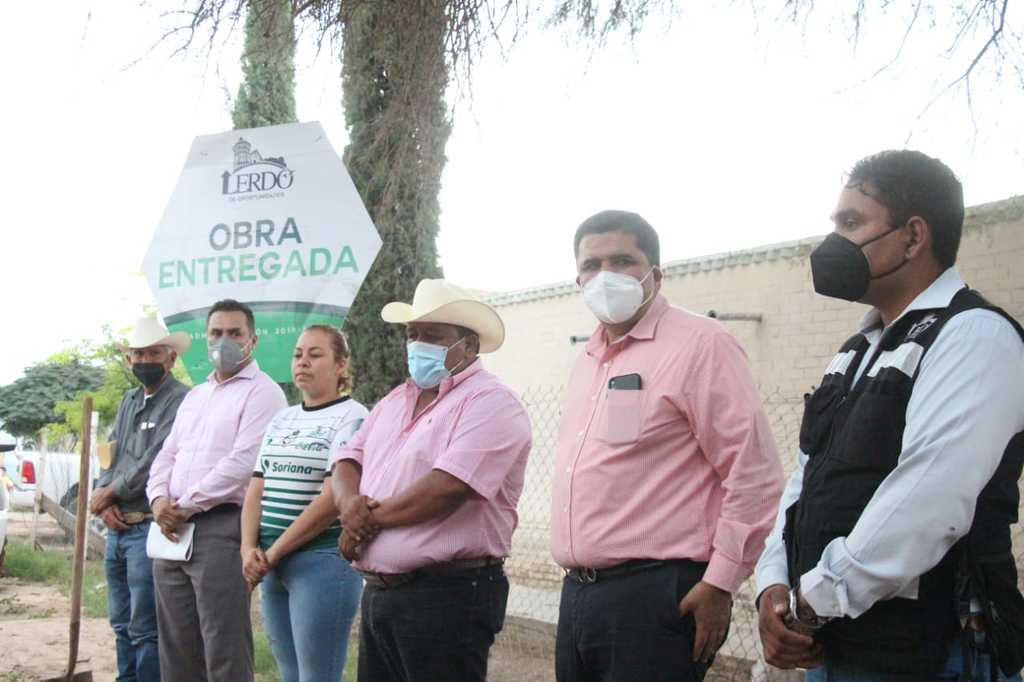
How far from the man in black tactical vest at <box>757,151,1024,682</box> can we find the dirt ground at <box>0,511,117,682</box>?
560 centimetres

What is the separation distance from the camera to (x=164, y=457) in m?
5.30

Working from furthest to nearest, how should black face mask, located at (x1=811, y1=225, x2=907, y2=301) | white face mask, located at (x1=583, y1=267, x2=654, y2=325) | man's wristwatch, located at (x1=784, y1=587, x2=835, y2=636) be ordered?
white face mask, located at (x1=583, y1=267, x2=654, y2=325)
black face mask, located at (x1=811, y1=225, x2=907, y2=301)
man's wristwatch, located at (x1=784, y1=587, x2=835, y2=636)

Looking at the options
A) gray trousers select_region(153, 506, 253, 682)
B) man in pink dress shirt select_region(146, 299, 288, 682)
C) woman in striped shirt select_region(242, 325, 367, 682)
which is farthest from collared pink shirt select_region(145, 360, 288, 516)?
woman in striped shirt select_region(242, 325, 367, 682)

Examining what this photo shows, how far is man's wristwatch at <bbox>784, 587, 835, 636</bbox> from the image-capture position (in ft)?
7.48

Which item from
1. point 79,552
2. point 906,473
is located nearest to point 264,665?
point 79,552

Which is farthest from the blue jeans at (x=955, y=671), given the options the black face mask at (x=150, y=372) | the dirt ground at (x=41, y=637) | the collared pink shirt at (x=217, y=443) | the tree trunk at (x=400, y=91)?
the dirt ground at (x=41, y=637)

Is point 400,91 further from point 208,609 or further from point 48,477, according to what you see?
point 48,477

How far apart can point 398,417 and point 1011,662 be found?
2270 mm

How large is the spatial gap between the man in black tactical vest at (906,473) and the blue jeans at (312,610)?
2242 mm

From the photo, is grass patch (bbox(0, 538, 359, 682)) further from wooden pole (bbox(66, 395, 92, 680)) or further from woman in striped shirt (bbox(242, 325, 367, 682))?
woman in striped shirt (bbox(242, 325, 367, 682))

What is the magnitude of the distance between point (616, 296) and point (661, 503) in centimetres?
67

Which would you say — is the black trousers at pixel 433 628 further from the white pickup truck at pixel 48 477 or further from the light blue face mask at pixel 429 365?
the white pickup truck at pixel 48 477

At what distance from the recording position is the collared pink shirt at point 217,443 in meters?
4.85

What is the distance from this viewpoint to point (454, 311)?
390cm
